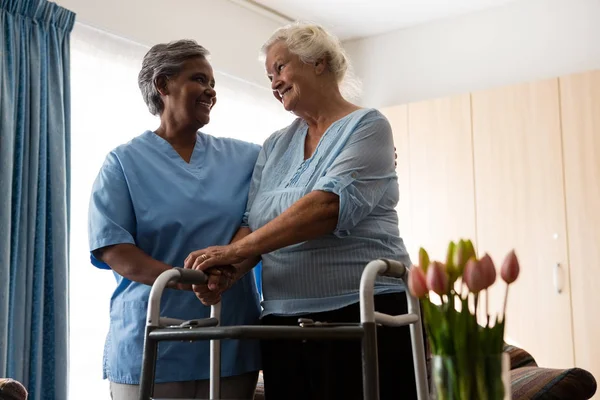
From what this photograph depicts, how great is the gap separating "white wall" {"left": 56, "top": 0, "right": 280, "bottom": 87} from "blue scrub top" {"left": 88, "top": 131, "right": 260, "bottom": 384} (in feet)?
6.39

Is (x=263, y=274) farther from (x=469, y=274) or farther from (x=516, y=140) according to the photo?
(x=516, y=140)

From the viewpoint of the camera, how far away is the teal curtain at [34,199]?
118 inches

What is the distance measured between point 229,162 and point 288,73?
0.89 ft

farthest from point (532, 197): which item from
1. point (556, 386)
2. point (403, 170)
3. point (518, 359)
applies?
point (556, 386)

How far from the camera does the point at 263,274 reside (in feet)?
5.90

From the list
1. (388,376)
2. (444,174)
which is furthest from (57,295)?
(444,174)

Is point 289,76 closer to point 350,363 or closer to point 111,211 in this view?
point 111,211

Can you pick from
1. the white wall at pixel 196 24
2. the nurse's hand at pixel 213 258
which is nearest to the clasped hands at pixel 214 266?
the nurse's hand at pixel 213 258

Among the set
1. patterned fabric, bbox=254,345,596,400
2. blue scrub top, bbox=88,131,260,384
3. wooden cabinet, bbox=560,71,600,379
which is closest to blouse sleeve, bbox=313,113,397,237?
blue scrub top, bbox=88,131,260,384

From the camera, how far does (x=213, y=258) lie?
5.20 feet

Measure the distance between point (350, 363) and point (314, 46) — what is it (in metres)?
0.78

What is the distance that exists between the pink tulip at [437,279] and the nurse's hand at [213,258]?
23.4 inches

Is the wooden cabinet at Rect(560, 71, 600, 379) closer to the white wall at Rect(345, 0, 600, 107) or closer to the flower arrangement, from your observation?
the white wall at Rect(345, 0, 600, 107)

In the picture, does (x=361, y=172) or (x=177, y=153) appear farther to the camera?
(x=177, y=153)
